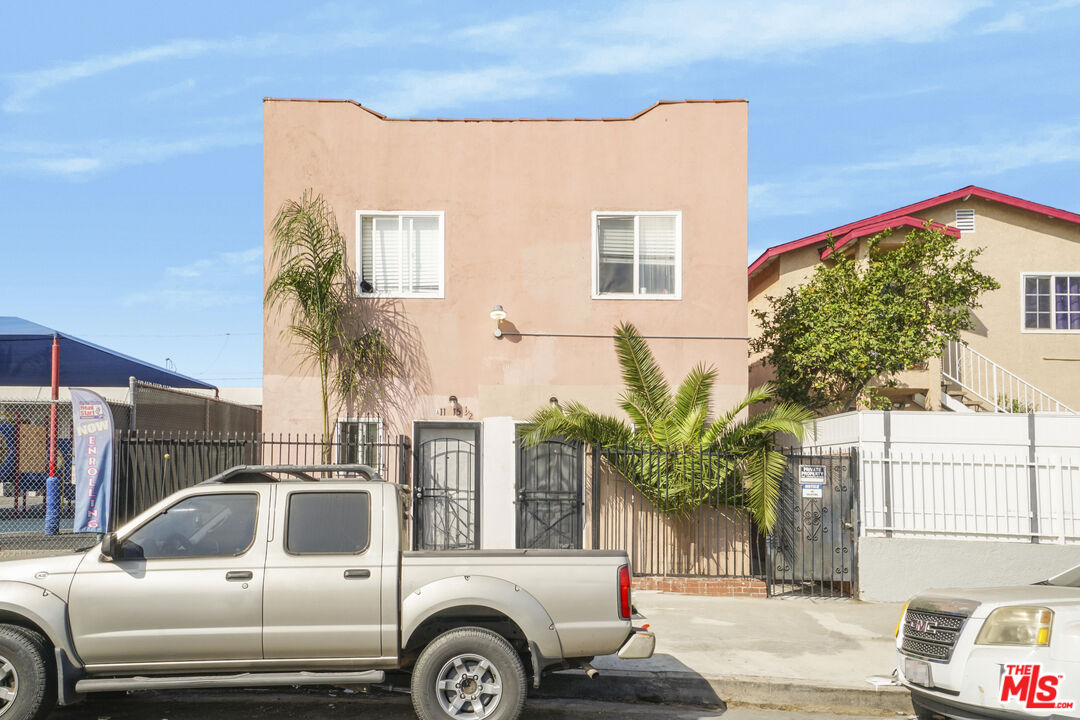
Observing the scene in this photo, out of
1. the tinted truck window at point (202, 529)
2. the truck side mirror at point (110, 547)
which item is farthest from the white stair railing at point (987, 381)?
the truck side mirror at point (110, 547)

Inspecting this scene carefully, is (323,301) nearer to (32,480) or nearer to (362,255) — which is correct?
(362,255)

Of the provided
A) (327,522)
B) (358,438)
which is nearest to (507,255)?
(358,438)

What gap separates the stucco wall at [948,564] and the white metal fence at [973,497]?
0.45 feet

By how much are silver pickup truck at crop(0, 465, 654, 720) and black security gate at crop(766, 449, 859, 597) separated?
6.44m

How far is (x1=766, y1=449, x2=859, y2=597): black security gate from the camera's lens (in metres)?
12.3

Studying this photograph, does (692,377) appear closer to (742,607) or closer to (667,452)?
(667,452)

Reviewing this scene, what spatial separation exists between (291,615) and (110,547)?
1291 millimetres

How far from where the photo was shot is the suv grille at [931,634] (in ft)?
20.0

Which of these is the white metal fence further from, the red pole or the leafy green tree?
the red pole

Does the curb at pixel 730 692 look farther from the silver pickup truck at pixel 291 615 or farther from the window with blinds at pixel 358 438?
the window with blinds at pixel 358 438

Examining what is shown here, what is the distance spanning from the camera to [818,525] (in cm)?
1245

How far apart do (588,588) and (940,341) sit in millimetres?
11532

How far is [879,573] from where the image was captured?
1205 centimetres

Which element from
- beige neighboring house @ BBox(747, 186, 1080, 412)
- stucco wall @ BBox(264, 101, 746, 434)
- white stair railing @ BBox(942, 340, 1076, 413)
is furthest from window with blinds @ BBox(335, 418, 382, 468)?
white stair railing @ BBox(942, 340, 1076, 413)
